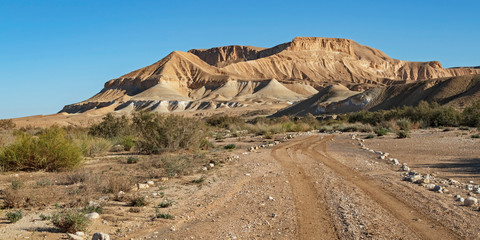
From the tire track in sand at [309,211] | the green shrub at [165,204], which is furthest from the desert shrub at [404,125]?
the green shrub at [165,204]

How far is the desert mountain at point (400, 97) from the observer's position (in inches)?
2319

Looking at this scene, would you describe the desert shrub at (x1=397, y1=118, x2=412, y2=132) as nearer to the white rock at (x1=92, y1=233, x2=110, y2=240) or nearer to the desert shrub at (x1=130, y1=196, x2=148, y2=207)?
the desert shrub at (x1=130, y1=196, x2=148, y2=207)

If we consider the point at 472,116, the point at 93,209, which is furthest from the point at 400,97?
the point at 93,209

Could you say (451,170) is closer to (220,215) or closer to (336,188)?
(336,188)

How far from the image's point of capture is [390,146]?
728 inches

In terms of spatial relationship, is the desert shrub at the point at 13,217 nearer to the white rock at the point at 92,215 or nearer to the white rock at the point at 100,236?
the white rock at the point at 92,215

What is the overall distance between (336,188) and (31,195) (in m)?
6.03

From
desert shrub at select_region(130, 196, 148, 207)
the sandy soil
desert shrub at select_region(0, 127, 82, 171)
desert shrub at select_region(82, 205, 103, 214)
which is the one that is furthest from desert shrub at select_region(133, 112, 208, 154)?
desert shrub at select_region(82, 205, 103, 214)

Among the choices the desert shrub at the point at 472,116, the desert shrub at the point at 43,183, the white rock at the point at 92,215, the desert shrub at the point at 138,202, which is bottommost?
the desert shrub at the point at 472,116

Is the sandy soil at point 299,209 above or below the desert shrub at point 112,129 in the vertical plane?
below

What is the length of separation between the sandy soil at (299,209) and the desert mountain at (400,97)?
4776cm

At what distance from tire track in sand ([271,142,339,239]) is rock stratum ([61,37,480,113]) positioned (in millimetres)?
103359

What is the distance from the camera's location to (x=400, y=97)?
69.7 metres

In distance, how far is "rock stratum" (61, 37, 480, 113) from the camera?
124 metres
